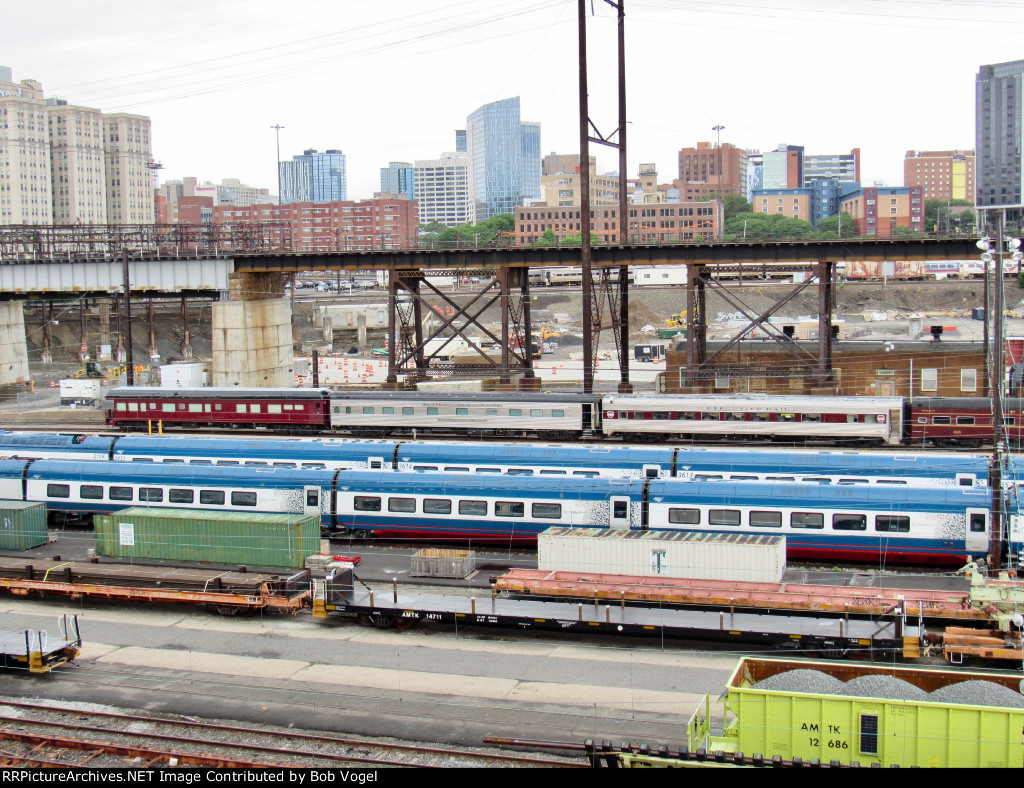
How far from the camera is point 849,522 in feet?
98.2

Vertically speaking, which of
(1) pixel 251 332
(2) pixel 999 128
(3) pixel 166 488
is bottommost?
(3) pixel 166 488

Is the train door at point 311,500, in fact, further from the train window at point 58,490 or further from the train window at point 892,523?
the train window at point 892,523

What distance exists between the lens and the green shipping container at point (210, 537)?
29766 mm

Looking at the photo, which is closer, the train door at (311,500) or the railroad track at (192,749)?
the railroad track at (192,749)

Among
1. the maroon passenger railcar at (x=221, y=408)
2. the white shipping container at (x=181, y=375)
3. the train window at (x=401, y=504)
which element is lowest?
the train window at (x=401, y=504)

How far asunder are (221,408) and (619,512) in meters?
30.5

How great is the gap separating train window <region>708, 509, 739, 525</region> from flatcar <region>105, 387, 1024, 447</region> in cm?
1682

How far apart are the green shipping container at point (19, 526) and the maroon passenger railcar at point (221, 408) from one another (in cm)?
2035

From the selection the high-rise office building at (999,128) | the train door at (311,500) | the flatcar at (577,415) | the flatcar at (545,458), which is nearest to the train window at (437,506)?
the flatcar at (545,458)

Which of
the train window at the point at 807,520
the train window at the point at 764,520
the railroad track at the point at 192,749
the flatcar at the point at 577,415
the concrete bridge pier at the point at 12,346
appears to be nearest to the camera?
the railroad track at the point at 192,749

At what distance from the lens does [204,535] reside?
3061 centimetres

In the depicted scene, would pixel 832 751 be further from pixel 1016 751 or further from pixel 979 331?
pixel 979 331

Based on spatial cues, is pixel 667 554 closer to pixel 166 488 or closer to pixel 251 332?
pixel 166 488

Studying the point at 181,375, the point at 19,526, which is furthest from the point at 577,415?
the point at 181,375
